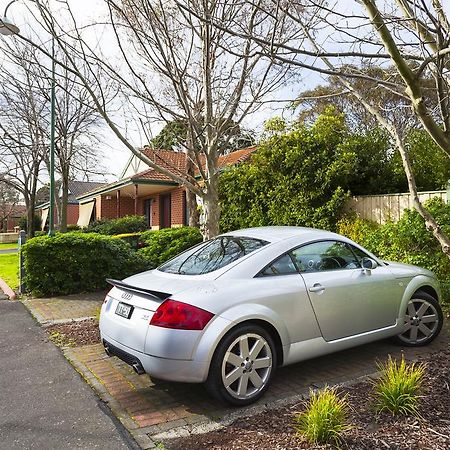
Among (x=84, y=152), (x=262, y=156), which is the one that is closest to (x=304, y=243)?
(x=262, y=156)

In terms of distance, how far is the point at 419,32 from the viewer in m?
3.66

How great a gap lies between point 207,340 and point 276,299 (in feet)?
2.58

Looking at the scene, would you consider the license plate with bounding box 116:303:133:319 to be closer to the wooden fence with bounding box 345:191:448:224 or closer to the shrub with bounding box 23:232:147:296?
the shrub with bounding box 23:232:147:296

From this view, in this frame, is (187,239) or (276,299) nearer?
(276,299)

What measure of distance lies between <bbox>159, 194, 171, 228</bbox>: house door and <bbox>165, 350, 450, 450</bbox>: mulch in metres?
18.0

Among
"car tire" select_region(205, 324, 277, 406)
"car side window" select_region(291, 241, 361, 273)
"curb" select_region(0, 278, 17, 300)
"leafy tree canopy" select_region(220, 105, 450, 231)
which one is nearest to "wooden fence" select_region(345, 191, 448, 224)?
"leafy tree canopy" select_region(220, 105, 450, 231)

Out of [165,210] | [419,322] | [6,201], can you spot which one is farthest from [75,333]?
[6,201]

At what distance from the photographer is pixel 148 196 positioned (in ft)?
75.9

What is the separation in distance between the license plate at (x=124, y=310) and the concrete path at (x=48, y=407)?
31.2 inches

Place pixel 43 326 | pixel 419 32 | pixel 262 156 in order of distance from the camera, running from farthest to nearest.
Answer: pixel 262 156 < pixel 43 326 < pixel 419 32

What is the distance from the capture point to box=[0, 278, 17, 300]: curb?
890cm

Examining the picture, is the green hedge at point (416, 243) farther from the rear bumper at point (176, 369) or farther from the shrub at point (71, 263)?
the shrub at point (71, 263)

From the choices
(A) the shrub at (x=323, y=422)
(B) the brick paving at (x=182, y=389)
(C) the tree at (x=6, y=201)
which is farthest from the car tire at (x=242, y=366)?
(C) the tree at (x=6, y=201)

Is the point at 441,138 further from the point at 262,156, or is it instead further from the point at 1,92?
the point at 1,92
